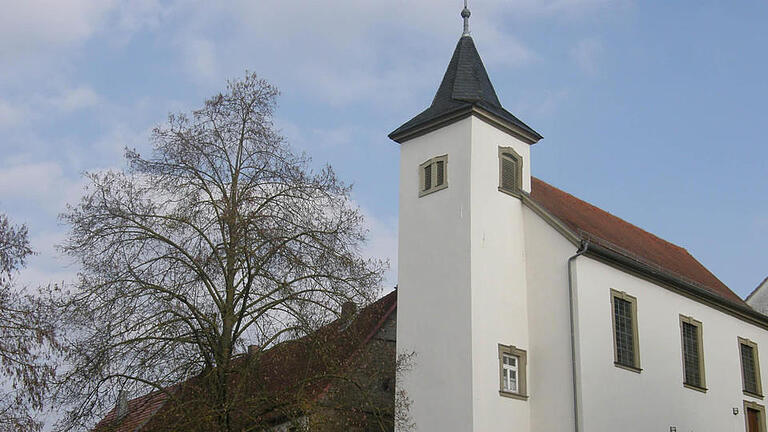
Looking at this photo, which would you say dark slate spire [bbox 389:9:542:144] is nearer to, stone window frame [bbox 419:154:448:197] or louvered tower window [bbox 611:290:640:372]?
stone window frame [bbox 419:154:448:197]

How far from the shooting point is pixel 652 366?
80.0 feet

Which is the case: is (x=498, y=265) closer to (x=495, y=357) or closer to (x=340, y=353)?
(x=495, y=357)

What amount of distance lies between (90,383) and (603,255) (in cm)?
1352

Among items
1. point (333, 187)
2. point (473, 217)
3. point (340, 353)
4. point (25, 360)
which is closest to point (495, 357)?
point (473, 217)

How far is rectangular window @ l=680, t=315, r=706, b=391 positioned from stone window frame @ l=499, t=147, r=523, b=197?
6.48 metres

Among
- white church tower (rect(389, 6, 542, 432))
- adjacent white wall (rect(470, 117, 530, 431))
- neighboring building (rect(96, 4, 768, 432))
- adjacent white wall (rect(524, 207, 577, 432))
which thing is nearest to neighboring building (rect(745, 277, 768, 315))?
neighboring building (rect(96, 4, 768, 432))

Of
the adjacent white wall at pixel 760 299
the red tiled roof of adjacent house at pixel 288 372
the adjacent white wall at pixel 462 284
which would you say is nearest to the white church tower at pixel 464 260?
the adjacent white wall at pixel 462 284

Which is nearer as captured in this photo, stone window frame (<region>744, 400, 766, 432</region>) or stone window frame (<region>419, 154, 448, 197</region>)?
stone window frame (<region>419, 154, 448, 197</region>)

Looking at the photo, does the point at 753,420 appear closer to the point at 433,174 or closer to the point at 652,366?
the point at 652,366

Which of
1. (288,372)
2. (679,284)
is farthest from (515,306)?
(288,372)

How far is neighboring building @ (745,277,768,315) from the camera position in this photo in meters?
35.5

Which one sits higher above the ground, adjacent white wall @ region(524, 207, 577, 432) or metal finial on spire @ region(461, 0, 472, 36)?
metal finial on spire @ region(461, 0, 472, 36)

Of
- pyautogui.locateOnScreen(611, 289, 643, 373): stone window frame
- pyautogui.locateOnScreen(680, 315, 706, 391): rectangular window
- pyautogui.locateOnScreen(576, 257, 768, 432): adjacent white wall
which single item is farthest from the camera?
pyautogui.locateOnScreen(680, 315, 706, 391): rectangular window

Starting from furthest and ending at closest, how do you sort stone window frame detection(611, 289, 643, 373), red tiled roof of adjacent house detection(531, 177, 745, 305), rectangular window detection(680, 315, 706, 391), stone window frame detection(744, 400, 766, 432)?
1. stone window frame detection(744, 400, 766, 432)
2. rectangular window detection(680, 315, 706, 391)
3. red tiled roof of adjacent house detection(531, 177, 745, 305)
4. stone window frame detection(611, 289, 643, 373)
